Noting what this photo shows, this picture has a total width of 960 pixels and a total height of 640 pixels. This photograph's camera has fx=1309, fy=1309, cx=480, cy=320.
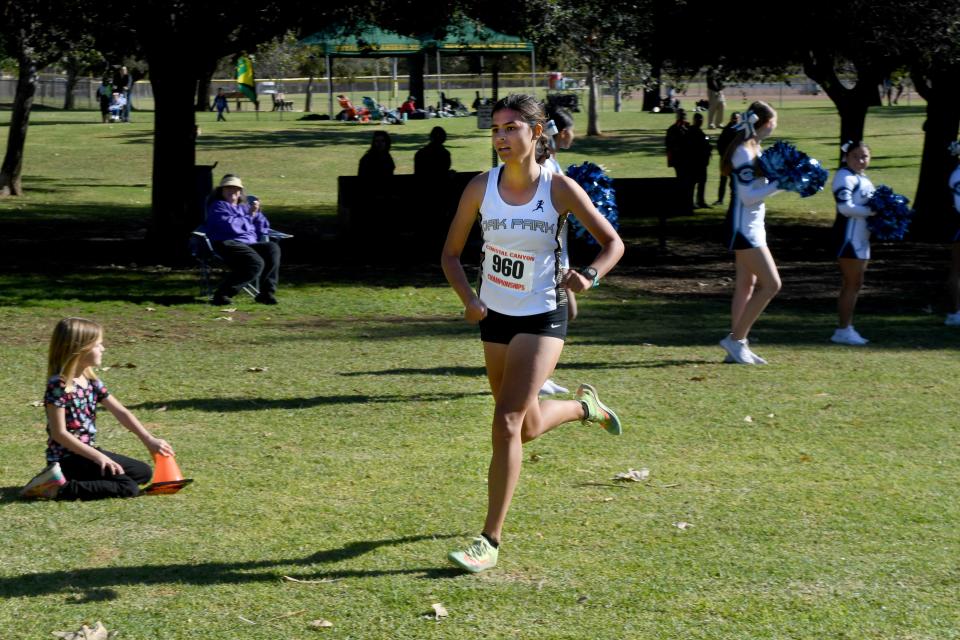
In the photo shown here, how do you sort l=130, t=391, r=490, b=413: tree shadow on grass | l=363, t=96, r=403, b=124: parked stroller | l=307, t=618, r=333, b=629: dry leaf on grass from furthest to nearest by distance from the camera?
l=363, t=96, r=403, b=124: parked stroller
l=130, t=391, r=490, b=413: tree shadow on grass
l=307, t=618, r=333, b=629: dry leaf on grass

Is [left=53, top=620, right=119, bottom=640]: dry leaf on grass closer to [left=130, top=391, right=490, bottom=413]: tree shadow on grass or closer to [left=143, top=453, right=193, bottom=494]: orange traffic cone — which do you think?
[left=143, top=453, right=193, bottom=494]: orange traffic cone

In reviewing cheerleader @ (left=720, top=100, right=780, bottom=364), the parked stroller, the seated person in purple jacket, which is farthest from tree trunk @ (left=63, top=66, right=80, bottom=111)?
cheerleader @ (left=720, top=100, right=780, bottom=364)

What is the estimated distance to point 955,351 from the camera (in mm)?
11633

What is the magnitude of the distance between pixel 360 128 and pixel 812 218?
25.8m

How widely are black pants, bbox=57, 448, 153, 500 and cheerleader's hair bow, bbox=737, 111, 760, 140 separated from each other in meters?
5.67

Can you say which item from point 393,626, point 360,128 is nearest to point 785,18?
point 393,626

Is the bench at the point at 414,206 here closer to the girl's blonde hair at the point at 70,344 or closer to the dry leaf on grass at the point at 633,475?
the dry leaf on grass at the point at 633,475

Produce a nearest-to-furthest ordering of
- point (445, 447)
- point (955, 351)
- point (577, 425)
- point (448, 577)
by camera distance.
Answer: point (448, 577), point (445, 447), point (577, 425), point (955, 351)

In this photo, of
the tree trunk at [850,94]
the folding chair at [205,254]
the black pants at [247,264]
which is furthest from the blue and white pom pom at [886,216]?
the tree trunk at [850,94]

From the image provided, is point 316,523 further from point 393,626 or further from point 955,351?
point 955,351

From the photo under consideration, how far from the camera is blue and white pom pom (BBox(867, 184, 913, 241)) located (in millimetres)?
11508

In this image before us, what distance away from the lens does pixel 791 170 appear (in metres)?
10.4

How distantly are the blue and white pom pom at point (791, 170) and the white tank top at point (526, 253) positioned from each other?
4957 mm

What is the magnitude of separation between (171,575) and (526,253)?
1995mm
